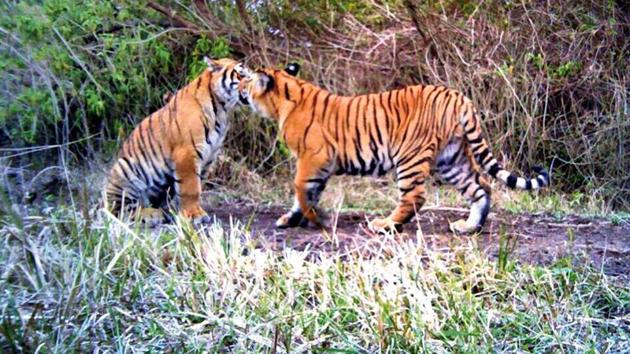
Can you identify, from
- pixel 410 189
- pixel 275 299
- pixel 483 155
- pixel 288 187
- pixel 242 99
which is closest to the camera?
pixel 275 299

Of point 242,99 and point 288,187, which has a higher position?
point 242,99

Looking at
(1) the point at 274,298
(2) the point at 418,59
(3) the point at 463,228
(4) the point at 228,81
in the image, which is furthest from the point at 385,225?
(2) the point at 418,59

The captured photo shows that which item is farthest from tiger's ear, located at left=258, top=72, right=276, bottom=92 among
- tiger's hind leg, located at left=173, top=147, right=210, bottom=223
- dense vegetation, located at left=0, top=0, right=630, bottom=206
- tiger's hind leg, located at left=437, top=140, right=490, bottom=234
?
dense vegetation, located at left=0, top=0, right=630, bottom=206

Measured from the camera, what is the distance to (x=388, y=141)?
254 inches

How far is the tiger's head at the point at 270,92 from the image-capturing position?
265 inches

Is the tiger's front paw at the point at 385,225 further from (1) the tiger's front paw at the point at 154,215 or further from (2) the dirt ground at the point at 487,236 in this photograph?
(1) the tiger's front paw at the point at 154,215

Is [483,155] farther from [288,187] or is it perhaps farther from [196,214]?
[288,187]

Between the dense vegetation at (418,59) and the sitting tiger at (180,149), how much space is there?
2.06 meters

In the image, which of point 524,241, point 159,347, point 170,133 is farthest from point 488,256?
point 170,133

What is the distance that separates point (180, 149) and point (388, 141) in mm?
1611

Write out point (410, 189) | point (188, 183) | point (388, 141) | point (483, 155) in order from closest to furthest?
1. point (410, 189)
2. point (483, 155)
3. point (388, 141)
4. point (188, 183)

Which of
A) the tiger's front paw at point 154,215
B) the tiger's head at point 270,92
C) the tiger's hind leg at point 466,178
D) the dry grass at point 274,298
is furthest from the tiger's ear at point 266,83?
the dry grass at point 274,298

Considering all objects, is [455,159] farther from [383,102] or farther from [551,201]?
[551,201]

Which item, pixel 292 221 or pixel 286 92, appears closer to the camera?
pixel 292 221
